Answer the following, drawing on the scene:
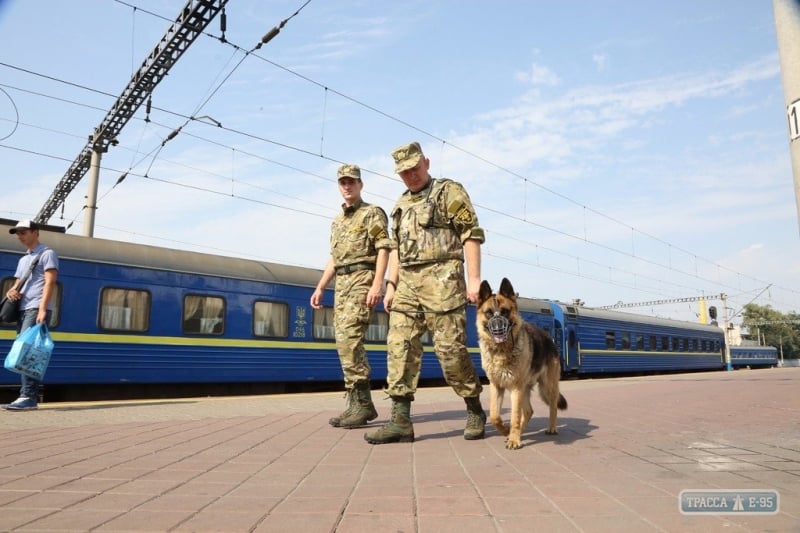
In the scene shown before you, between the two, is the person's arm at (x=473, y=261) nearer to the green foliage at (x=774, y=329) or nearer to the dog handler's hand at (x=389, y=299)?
the dog handler's hand at (x=389, y=299)

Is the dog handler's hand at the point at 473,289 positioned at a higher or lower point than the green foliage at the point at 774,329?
lower

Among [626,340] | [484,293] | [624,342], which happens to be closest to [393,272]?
[484,293]

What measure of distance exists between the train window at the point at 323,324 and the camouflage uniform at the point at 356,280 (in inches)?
277

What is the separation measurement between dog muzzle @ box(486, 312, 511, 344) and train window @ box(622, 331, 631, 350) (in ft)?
68.0

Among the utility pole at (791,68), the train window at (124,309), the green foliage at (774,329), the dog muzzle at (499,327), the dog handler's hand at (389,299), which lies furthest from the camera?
the green foliage at (774,329)

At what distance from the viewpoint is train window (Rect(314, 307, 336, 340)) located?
12281mm

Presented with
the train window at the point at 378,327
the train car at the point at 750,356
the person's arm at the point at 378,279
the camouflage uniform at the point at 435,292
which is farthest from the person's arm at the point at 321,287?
the train car at the point at 750,356

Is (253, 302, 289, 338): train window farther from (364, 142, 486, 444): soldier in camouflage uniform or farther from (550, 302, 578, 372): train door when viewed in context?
(550, 302, 578, 372): train door

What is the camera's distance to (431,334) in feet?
14.7

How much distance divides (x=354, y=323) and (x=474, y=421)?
1386 mm

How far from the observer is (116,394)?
32.4 ft

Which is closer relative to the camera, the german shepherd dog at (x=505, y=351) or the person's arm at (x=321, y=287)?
the german shepherd dog at (x=505, y=351)

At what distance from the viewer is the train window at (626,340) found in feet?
75.8

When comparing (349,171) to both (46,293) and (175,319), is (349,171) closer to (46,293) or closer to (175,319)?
(46,293)
